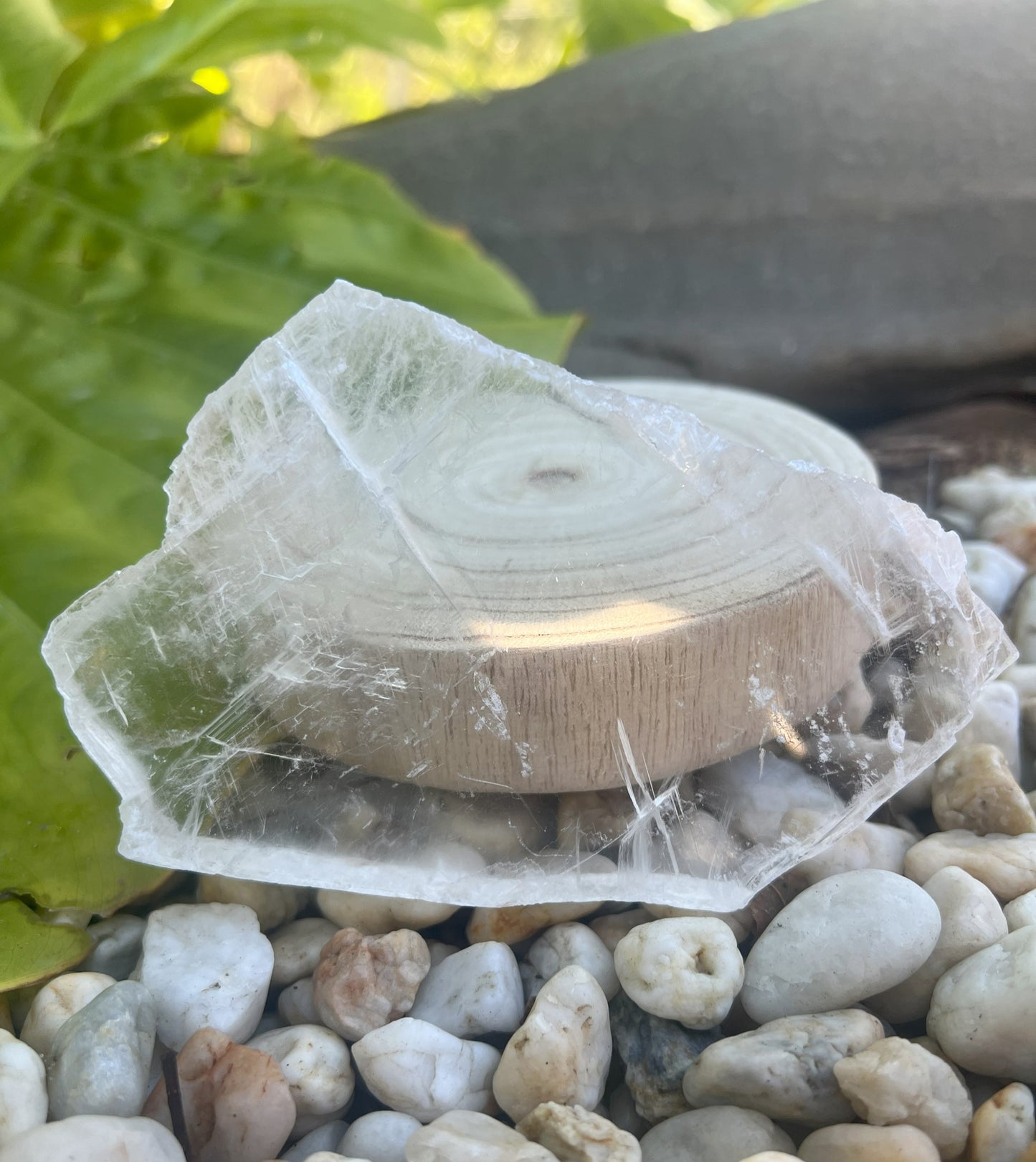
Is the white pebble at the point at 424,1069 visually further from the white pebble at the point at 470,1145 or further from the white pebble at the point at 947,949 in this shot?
the white pebble at the point at 947,949

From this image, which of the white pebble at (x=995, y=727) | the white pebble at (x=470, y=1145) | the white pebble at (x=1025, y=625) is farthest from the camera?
the white pebble at (x=1025, y=625)

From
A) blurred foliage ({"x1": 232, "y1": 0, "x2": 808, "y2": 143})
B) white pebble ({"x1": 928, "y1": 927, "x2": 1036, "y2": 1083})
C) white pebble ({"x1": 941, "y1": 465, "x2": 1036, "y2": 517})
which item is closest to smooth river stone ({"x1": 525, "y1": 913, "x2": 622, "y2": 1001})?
white pebble ({"x1": 928, "y1": 927, "x2": 1036, "y2": 1083})

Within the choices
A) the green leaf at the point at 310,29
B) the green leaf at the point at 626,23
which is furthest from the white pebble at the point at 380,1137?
the green leaf at the point at 626,23

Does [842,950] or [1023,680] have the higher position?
[842,950]

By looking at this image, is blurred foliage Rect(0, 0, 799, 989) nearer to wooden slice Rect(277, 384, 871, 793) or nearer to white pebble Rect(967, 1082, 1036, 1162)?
wooden slice Rect(277, 384, 871, 793)

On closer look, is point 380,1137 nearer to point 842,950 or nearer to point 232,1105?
point 232,1105

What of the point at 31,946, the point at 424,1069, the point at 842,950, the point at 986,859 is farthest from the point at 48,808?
the point at 986,859
